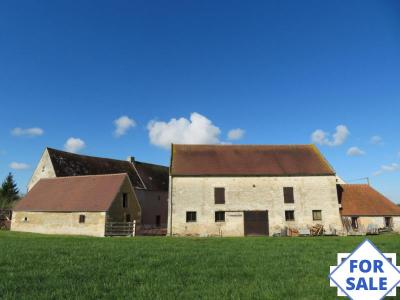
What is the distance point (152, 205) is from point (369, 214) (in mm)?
24153

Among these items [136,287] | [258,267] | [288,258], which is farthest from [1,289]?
[288,258]

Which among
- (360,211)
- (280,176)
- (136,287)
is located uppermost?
(280,176)

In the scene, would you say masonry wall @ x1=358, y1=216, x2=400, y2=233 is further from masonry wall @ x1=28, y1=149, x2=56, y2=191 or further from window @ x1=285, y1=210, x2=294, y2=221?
masonry wall @ x1=28, y1=149, x2=56, y2=191

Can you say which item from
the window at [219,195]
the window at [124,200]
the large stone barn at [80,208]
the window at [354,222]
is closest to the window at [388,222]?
the window at [354,222]

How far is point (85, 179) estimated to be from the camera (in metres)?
33.5

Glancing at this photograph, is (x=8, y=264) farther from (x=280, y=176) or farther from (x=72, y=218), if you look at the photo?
(x=280, y=176)

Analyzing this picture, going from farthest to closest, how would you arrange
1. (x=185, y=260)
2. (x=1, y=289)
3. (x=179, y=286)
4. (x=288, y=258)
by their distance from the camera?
1. (x=288, y=258)
2. (x=185, y=260)
3. (x=179, y=286)
4. (x=1, y=289)

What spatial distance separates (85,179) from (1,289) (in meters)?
27.8

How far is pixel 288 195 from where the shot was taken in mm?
30109

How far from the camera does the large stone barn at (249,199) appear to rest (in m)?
29.3

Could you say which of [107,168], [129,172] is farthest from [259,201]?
[107,168]

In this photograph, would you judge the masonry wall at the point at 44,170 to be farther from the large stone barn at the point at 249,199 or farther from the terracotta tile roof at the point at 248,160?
the large stone barn at the point at 249,199

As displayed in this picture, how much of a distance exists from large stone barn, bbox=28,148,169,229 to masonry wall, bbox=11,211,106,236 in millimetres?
6009

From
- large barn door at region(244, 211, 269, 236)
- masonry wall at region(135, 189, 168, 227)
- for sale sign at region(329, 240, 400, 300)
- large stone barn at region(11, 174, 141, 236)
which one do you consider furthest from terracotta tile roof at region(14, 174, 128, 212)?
for sale sign at region(329, 240, 400, 300)
